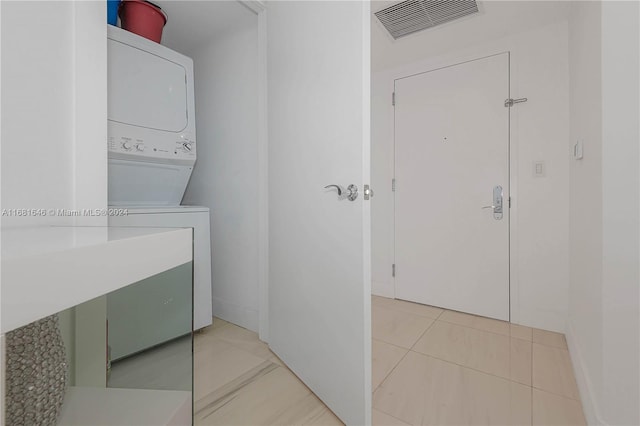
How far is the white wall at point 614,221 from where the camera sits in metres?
0.95

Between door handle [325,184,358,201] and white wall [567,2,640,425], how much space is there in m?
0.90

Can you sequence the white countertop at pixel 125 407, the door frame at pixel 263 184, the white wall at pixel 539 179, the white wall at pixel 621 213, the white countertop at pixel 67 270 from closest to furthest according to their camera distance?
the white countertop at pixel 67 270 → the white countertop at pixel 125 407 → the white wall at pixel 621 213 → the door frame at pixel 263 184 → the white wall at pixel 539 179

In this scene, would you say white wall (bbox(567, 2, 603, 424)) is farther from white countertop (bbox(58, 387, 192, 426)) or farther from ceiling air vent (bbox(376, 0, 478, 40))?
white countertop (bbox(58, 387, 192, 426))

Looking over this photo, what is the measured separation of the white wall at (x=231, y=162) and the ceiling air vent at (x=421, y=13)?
3.00 ft

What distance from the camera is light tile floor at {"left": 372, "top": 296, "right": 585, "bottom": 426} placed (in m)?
1.17

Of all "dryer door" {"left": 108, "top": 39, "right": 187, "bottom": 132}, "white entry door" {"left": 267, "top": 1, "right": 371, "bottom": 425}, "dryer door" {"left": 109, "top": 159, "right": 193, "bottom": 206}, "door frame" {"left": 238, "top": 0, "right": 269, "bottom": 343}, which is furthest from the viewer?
"door frame" {"left": 238, "top": 0, "right": 269, "bottom": 343}

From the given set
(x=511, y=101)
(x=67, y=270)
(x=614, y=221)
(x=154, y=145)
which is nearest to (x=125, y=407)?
(x=67, y=270)

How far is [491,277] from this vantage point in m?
2.20

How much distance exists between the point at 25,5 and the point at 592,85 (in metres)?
2.02

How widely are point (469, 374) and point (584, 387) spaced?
0.44 m

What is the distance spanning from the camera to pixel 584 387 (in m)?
1.23

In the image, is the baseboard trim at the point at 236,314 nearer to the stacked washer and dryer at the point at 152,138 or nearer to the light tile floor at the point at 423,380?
the light tile floor at the point at 423,380

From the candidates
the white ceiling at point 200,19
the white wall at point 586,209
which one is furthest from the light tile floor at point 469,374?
the white ceiling at point 200,19

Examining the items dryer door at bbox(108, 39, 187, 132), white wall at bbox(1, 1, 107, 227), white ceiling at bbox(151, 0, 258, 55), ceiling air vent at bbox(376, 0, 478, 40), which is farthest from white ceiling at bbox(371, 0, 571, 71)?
white wall at bbox(1, 1, 107, 227)
